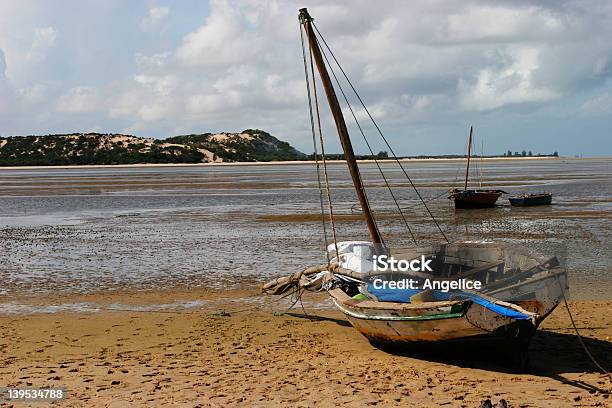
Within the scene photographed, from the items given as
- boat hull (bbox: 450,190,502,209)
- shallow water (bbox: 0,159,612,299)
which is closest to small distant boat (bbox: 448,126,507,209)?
boat hull (bbox: 450,190,502,209)

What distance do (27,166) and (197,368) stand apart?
521ft

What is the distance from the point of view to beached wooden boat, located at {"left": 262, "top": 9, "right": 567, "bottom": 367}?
1100 centimetres

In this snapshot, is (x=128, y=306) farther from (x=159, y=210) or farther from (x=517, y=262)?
(x=159, y=210)

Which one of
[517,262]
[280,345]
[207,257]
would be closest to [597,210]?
[207,257]

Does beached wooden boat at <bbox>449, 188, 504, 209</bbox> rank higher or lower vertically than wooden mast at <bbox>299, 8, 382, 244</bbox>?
lower

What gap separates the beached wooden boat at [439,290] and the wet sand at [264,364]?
0.60 metres

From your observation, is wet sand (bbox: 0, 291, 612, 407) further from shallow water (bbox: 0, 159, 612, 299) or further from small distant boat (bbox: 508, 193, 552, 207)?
small distant boat (bbox: 508, 193, 552, 207)

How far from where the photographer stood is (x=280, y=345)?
13.3m

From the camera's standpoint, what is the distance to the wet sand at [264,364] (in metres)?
10.1

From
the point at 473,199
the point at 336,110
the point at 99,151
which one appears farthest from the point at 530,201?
the point at 99,151

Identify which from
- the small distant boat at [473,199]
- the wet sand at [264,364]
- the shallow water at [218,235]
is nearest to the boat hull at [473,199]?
the small distant boat at [473,199]

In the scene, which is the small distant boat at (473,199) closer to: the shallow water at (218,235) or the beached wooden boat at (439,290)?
the shallow water at (218,235)

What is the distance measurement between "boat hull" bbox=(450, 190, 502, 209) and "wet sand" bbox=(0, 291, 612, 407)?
26099 millimetres

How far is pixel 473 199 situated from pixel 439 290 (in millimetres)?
30316
